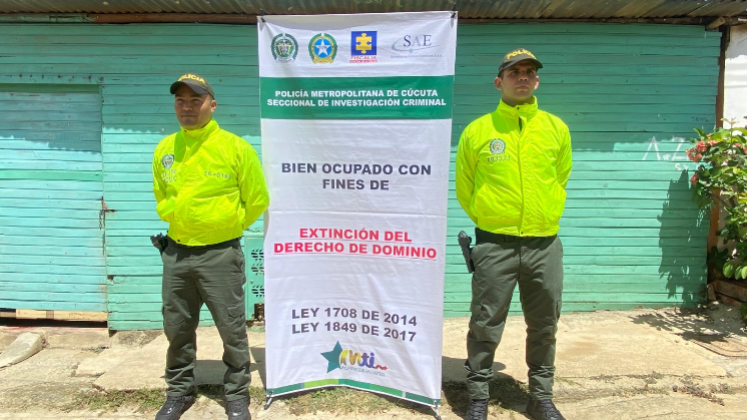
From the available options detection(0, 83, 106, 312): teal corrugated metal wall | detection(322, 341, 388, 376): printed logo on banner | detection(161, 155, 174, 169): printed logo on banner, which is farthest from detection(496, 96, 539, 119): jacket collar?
detection(0, 83, 106, 312): teal corrugated metal wall

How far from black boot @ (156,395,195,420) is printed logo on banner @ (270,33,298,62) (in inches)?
89.8

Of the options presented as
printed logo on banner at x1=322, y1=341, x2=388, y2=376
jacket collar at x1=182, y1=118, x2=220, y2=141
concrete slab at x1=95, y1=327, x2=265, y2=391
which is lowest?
concrete slab at x1=95, y1=327, x2=265, y2=391

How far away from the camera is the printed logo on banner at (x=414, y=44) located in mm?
2891

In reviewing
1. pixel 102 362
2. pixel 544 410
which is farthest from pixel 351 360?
pixel 102 362

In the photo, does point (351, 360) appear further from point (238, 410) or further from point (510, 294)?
point (510, 294)

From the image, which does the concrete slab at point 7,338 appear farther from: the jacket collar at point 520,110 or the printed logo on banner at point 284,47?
the jacket collar at point 520,110

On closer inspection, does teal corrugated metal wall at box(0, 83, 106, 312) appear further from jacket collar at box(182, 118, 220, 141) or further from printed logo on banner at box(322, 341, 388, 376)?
printed logo on banner at box(322, 341, 388, 376)

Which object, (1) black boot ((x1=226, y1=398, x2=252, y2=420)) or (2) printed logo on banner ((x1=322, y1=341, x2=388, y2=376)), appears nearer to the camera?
(1) black boot ((x1=226, y1=398, x2=252, y2=420))

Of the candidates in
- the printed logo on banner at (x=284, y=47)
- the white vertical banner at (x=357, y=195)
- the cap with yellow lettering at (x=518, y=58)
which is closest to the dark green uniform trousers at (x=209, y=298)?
the white vertical banner at (x=357, y=195)

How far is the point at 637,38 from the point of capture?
482 cm

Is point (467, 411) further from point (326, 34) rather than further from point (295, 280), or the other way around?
point (326, 34)

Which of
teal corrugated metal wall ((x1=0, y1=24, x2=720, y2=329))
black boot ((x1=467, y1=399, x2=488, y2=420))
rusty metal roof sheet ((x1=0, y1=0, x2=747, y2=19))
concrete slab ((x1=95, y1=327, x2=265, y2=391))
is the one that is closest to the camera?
black boot ((x1=467, y1=399, x2=488, y2=420))

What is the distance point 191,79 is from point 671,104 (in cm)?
448

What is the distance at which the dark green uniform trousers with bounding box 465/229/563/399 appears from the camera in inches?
116
